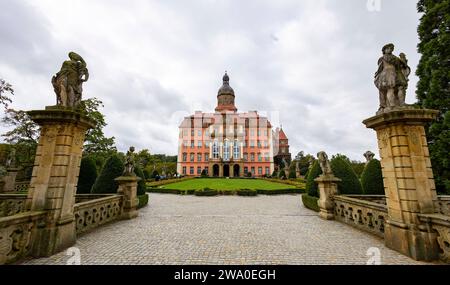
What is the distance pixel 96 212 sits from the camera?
6590 mm

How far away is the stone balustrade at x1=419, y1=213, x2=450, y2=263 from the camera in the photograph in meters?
3.65

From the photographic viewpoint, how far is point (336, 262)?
3887mm

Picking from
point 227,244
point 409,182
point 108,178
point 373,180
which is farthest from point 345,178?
point 108,178

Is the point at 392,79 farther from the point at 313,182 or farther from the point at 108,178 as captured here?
the point at 108,178

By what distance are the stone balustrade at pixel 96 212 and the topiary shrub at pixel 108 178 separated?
6.34ft

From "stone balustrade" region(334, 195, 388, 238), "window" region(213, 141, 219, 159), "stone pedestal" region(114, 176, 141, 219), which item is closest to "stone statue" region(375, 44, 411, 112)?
"stone balustrade" region(334, 195, 388, 238)

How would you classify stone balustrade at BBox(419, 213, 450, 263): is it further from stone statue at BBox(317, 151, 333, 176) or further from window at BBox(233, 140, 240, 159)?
window at BBox(233, 140, 240, 159)

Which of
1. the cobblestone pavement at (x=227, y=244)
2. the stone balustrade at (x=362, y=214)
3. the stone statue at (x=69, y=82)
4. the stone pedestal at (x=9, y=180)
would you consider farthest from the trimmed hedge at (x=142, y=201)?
the stone pedestal at (x=9, y=180)

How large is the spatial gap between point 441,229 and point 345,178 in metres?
6.33

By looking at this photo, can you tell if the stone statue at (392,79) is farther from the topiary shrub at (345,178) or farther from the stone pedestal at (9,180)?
the stone pedestal at (9,180)

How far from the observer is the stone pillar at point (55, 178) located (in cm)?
432

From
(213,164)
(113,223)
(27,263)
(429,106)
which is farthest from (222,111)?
(27,263)
